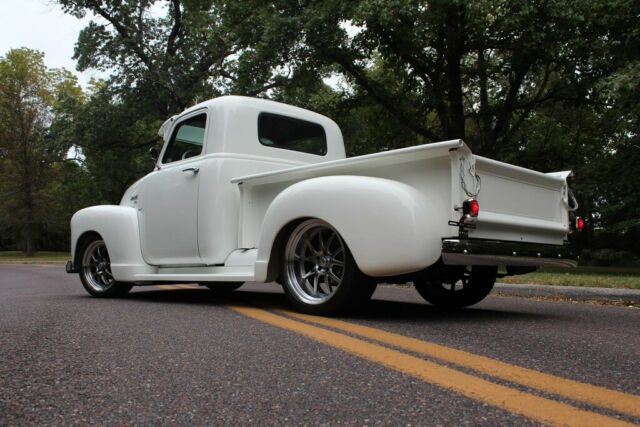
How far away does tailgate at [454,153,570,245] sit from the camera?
12.9 ft

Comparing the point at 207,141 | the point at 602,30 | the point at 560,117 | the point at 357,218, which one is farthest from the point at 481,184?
the point at 560,117

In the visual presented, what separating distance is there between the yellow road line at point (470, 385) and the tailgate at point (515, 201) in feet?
4.19

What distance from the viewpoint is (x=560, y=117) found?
66.4 feet

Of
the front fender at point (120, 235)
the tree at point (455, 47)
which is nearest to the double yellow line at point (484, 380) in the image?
the front fender at point (120, 235)

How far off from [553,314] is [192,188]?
3.64 meters

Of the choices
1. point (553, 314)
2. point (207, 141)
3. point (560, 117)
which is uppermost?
point (560, 117)

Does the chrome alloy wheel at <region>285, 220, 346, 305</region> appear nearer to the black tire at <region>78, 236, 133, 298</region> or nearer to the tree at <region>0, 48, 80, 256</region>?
the black tire at <region>78, 236, 133, 298</region>

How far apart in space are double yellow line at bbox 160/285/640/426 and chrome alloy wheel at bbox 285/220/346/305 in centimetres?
64

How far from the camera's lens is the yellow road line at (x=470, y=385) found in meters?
1.93

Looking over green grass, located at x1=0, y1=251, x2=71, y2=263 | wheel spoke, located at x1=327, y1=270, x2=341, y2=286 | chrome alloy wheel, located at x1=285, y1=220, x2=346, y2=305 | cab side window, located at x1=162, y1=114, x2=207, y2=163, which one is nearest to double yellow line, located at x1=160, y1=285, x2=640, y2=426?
wheel spoke, located at x1=327, y1=270, x2=341, y2=286

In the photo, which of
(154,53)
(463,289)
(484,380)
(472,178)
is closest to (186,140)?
(463,289)

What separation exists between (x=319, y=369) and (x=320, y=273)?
5.95ft

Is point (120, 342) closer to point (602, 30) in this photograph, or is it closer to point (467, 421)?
point (467, 421)

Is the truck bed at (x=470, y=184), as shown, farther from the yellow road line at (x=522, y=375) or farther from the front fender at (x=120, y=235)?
the front fender at (x=120, y=235)
